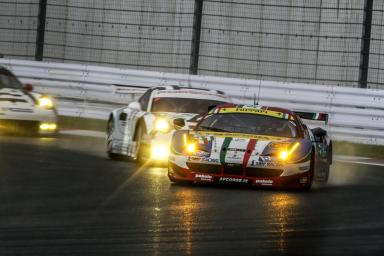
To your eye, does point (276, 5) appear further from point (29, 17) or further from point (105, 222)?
point (105, 222)

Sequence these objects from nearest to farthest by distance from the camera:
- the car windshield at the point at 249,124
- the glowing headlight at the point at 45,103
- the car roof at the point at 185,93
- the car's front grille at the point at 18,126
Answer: the car windshield at the point at 249,124 → the car roof at the point at 185,93 → the car's front grille at the point at 18,126 → the glowing headlight at the point at 45,103

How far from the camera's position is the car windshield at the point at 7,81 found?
20.5 m

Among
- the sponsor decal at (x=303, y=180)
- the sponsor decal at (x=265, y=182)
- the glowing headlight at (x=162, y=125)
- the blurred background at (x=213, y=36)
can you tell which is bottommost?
the sponsor decal at (x=265, y=182)

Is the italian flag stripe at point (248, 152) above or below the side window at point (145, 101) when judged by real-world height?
below

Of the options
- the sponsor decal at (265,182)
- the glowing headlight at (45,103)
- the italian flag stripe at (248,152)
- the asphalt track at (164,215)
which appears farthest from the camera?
the glowing headlight at (45,103)

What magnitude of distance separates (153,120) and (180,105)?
40.4 inches

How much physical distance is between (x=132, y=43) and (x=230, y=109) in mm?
8083

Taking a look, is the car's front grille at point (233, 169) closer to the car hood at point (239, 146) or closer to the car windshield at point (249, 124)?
A: the car hood at point (239, 146)

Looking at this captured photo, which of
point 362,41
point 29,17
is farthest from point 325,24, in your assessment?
point 29,17

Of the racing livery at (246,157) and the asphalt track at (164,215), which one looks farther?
the racing livery at (246,157)

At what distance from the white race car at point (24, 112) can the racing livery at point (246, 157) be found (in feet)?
22.1

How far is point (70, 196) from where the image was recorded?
11344 millimetres

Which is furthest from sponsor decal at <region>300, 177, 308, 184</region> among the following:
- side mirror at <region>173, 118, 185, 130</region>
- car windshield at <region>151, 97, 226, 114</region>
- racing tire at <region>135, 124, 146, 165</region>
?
car windshield at <region>151, 97, 226, 114</region>

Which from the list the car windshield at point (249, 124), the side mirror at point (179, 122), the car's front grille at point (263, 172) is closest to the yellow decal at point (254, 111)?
the car windshield at point (249, 124)
